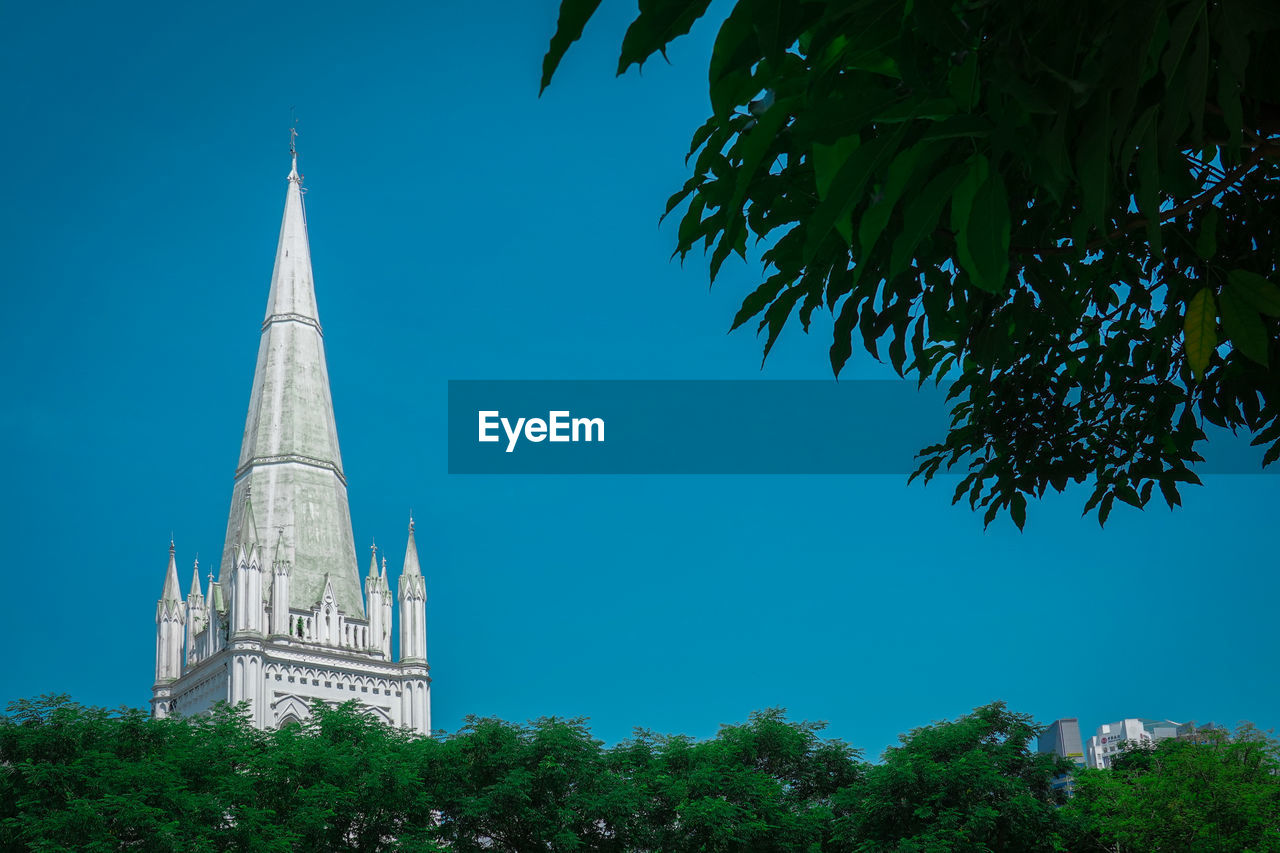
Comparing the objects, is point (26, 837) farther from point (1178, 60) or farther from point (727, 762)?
point (1178, 60)

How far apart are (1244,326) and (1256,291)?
0.13 metres

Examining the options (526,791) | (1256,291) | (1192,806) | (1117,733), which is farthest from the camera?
(1117,733)

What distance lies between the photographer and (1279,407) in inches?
321

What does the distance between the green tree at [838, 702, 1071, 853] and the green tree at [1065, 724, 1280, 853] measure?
267 cm

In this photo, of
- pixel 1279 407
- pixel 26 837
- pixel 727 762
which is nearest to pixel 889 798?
pixel 727 762

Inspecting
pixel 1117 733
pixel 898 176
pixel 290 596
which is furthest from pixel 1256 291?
pixel 1117 733

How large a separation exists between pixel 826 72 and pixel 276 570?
7303cm

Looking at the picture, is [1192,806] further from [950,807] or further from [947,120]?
[947,120]

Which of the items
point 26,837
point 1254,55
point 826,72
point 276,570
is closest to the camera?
point 826,72

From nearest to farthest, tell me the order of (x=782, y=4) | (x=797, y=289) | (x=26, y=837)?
(x=782, y=4), (x=797, y=289), (x=26, y=837)

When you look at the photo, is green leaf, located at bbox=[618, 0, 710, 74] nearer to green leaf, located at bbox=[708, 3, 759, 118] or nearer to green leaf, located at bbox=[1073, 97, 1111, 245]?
green leaf, located at bbox=[708, 3, 759, 118]

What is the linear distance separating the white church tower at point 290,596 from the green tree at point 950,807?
123 feet

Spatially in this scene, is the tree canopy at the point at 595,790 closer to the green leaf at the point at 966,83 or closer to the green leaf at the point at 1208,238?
the green leaf at the point at 1208,238

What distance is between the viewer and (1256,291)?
15.4ft
